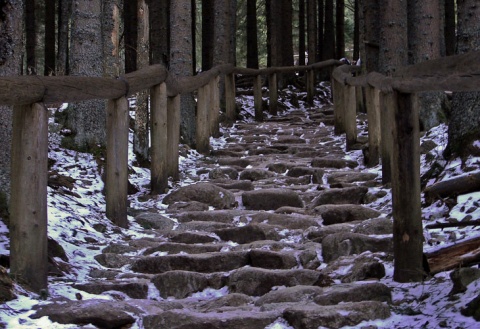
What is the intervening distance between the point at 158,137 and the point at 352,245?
10.8ft

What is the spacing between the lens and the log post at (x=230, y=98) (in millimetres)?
15102

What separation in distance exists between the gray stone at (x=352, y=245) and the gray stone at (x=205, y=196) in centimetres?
251

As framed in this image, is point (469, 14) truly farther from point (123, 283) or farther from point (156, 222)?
point (123, 283)

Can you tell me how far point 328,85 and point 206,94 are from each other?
13972 millimetres

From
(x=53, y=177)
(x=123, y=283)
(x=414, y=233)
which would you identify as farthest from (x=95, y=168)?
(x=414, y=233)

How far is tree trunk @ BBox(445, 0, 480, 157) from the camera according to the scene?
23.6 feet

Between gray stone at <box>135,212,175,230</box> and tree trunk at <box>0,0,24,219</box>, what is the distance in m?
1.79

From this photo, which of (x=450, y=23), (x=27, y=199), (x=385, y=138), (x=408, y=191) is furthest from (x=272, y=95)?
(x=27, y=199)

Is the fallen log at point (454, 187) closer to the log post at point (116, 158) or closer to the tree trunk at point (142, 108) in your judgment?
the log post at point (116, 158)

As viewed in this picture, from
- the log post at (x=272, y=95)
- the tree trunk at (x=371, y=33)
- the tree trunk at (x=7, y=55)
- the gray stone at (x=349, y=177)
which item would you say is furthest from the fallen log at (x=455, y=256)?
the log post at (x=272, y=95)

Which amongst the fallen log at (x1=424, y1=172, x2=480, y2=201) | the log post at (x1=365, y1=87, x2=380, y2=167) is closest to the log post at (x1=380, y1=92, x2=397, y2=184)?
the log post at (x1=365, y1=87, x2=380, y2=167)

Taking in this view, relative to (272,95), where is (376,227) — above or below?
below

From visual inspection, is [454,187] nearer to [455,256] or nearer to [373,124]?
[455,256]

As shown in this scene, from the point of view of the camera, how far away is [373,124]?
31.0 ft
